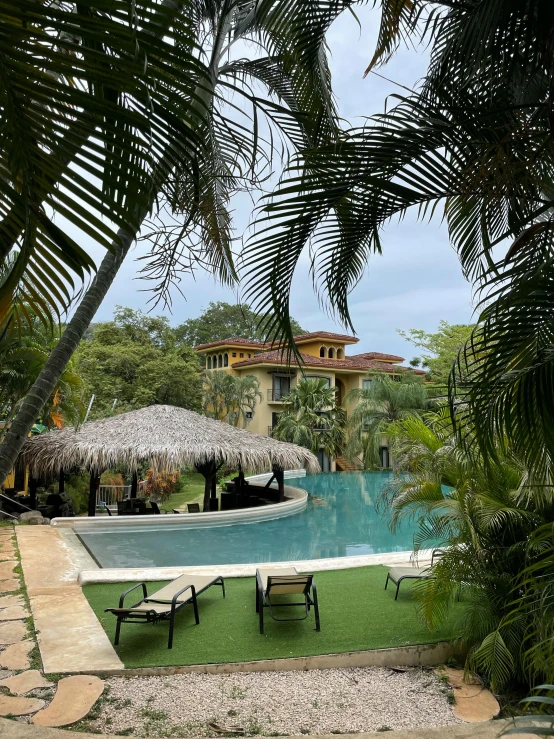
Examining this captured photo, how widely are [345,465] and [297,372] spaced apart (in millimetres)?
5203

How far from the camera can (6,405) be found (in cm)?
1429

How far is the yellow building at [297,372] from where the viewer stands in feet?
97.6

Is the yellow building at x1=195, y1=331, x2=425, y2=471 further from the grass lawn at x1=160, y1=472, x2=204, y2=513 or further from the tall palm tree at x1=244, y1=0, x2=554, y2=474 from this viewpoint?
the tall palm tree at x1=244, y1=0, x2=554, y2=474

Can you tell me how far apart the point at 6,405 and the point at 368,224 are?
1349 centimetres

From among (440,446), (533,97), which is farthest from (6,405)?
(533,97)

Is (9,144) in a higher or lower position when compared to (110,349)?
lower

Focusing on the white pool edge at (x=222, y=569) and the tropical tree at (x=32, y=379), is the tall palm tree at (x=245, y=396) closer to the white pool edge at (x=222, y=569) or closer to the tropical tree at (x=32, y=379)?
the tropical tree at (x=32, y=379)

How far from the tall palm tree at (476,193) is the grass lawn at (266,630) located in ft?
11.1

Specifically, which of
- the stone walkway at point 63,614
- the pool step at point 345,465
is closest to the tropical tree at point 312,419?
the pool step at point 345,465

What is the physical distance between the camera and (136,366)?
26797 millimetres

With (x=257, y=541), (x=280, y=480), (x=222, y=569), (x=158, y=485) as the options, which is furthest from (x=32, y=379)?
(x=158, y=485)

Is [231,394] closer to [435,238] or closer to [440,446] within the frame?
[440,446]

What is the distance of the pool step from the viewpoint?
95.1 ft

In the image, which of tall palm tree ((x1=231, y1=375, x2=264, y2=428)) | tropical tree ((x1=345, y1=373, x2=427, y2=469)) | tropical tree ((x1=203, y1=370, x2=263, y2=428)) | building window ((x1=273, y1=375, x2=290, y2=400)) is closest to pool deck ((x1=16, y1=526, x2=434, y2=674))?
tropical tree ((x1=345, y1=373, x2=427, y2=469))
